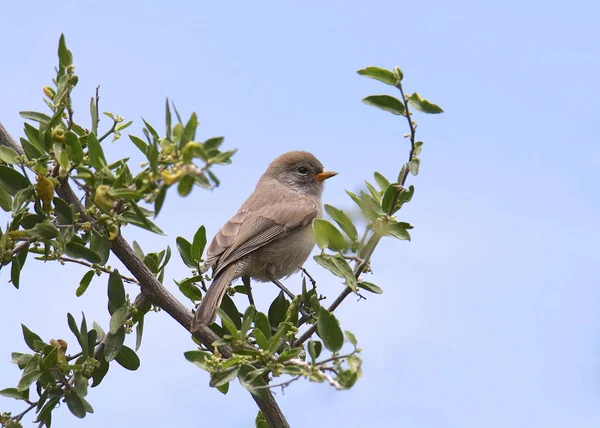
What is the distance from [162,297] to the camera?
405 cm

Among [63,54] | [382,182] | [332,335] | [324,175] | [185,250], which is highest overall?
[324,175]

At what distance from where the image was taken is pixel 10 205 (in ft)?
12.8

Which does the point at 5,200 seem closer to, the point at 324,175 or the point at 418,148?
the point at 418,148

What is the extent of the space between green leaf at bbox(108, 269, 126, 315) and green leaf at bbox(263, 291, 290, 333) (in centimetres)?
85

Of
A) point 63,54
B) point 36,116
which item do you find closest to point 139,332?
point 36,116

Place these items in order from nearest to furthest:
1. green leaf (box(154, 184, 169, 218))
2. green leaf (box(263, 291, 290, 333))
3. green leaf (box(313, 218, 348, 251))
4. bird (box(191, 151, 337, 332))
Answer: green leaf (box(154, 184, 169, 218))
green leaf (box(313, 218, 348, 251))
green leaf (box(263, 291, 290, 333))
bird (box(191, 151, 337, 332))

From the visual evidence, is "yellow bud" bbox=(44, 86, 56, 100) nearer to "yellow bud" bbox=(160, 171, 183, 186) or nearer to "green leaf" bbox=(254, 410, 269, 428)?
"yellow bud" bbox=(160, 171, 183, 186)

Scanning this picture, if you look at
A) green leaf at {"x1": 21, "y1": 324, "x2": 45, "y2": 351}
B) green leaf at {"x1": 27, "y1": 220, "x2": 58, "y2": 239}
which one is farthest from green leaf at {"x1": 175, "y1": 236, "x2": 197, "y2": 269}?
green leaf at {"x1": 27, "y1": 220, "x2": 58, "y2": 239}

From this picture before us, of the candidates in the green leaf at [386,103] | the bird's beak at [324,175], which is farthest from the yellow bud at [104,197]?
the bird's beak at [324,175]

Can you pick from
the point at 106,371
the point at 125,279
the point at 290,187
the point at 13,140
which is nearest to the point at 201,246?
the point at 125,279

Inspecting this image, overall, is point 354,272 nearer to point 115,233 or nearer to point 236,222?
point 115,233

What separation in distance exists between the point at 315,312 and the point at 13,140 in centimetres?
178

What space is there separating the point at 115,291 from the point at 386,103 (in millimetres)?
1702

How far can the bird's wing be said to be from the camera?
5510 mm
